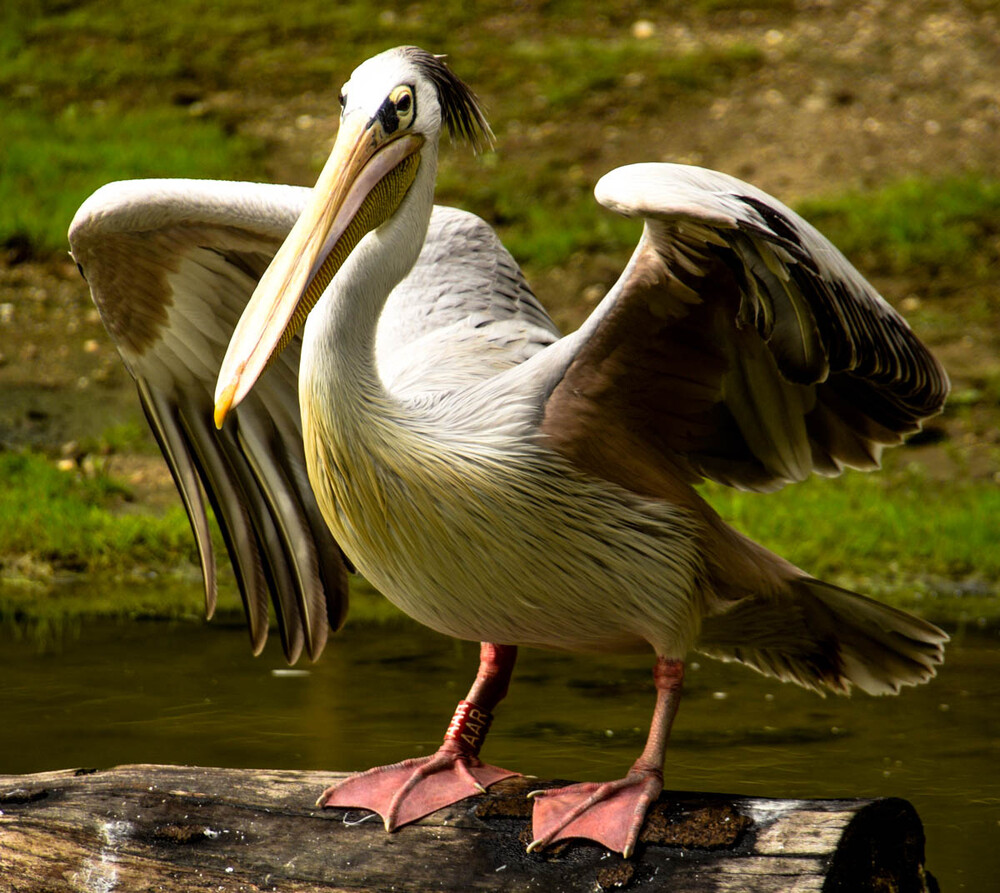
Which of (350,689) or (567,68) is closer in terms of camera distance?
(350,689)

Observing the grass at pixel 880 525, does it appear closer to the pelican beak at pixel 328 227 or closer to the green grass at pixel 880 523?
the green grass at pixel 880 523

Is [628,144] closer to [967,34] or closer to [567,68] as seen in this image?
[567,68]

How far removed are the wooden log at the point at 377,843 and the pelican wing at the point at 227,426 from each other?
826 millimetres

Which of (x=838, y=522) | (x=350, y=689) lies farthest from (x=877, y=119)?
(x=350, y=689)

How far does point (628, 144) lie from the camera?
31.6ft

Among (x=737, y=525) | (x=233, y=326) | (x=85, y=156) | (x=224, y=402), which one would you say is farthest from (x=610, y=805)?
(x=85, y=156)

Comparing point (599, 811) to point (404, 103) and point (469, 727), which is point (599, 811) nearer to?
point (469, 727)

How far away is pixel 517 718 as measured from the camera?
4293 millimetres

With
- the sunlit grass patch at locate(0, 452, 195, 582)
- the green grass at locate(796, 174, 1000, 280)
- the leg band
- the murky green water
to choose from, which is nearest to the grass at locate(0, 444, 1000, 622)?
the sunlit grass patch at locate(0, 452, 195, 582)

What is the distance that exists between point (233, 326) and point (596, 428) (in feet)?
4.12

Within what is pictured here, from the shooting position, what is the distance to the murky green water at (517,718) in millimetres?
3793

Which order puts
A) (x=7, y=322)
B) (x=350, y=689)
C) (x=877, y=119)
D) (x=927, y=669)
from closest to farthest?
(x=927, y=669), (x=350, y=689), (x=7, y=322), (x=877, y=119)

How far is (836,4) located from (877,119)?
1842mm

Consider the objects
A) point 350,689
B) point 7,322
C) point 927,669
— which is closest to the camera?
point 927,669
